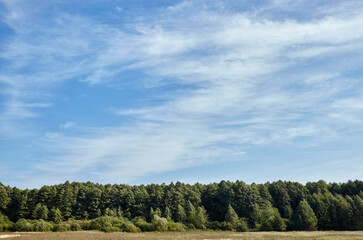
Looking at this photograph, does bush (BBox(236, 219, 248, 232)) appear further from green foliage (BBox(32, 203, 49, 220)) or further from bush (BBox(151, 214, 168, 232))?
green foliage (BBox(32, 203, 49, 220))

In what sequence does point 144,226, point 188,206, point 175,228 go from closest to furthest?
point 144,226 < point 175,228 < point 188,206

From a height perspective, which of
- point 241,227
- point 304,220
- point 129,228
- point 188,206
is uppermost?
point 188,206

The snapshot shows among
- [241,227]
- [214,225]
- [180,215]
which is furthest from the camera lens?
[180,215]

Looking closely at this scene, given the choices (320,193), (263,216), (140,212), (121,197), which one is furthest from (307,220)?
(121,197)

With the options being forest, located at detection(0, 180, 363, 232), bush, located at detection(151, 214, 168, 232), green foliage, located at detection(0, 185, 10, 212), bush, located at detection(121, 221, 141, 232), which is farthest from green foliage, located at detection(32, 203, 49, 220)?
bush, located at detection(151, 214, 168, 232)

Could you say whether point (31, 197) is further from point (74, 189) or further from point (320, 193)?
point (320, 193)

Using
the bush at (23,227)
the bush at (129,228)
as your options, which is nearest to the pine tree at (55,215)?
the bush at (23,227)

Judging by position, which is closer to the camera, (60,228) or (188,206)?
(60,228)

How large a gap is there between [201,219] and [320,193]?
48.5 m

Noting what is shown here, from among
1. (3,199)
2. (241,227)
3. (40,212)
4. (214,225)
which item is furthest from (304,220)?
(3,199)

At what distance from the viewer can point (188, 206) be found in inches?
3866

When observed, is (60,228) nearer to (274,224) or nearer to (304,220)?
(274,224)

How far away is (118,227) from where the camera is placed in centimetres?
7319

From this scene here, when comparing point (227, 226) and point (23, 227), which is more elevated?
point (23, 227)
